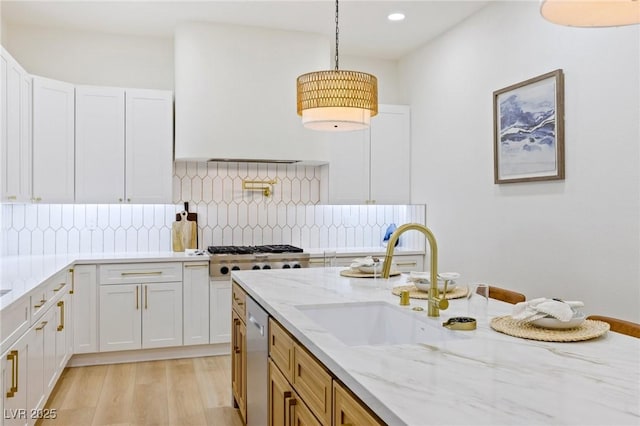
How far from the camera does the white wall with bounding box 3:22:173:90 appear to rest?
4531 mm

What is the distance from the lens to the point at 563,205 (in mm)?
3342

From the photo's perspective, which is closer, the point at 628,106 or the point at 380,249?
the point at 628,106

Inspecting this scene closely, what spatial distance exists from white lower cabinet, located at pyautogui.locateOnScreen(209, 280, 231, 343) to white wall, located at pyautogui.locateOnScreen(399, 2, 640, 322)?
6.47 ft

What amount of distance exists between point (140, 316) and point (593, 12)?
393cm

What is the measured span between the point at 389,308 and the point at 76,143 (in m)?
3.33

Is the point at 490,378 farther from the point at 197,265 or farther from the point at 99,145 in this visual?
the point at 99,145

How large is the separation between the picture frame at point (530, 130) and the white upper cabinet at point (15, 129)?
3.48m

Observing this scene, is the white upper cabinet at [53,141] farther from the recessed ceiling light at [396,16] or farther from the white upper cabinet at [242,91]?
the recessed ceiling light at [396,16]

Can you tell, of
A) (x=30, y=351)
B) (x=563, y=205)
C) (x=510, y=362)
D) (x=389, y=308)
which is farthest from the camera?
(x=563, y=205)

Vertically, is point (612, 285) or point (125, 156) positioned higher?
point (125, 156)

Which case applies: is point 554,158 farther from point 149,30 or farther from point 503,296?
point 149,30

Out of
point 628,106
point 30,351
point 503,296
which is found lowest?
point 30,351

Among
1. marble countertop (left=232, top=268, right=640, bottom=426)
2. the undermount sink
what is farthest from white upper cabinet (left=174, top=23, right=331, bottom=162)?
marble countertop (left=232, top=268, right=640, bottom=426)

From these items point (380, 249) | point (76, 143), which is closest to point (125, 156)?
point (76, 143)
